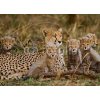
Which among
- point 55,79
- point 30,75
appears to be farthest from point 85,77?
point 30,75

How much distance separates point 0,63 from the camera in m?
3.17

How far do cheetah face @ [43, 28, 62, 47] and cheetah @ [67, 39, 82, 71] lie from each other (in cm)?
10

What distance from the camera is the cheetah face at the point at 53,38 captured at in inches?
124

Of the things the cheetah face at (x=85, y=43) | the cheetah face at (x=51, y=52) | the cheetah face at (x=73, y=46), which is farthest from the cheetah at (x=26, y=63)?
the cheetah face at (x=85, y=43)

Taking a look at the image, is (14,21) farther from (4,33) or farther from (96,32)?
(96,32)

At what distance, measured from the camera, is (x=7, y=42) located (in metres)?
3.17

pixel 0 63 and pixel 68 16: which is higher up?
pixel 68 16

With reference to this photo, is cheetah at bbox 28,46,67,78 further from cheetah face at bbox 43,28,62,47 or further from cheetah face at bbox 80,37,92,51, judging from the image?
cheetah face at bbox 80,37,92,51

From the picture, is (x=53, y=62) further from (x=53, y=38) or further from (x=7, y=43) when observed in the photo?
(x=7, y=43)

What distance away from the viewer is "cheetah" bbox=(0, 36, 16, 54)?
10.4ft

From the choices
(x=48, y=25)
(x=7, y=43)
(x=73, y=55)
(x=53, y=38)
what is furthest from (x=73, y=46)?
(x=7, y=43)

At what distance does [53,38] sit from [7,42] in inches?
18.4
